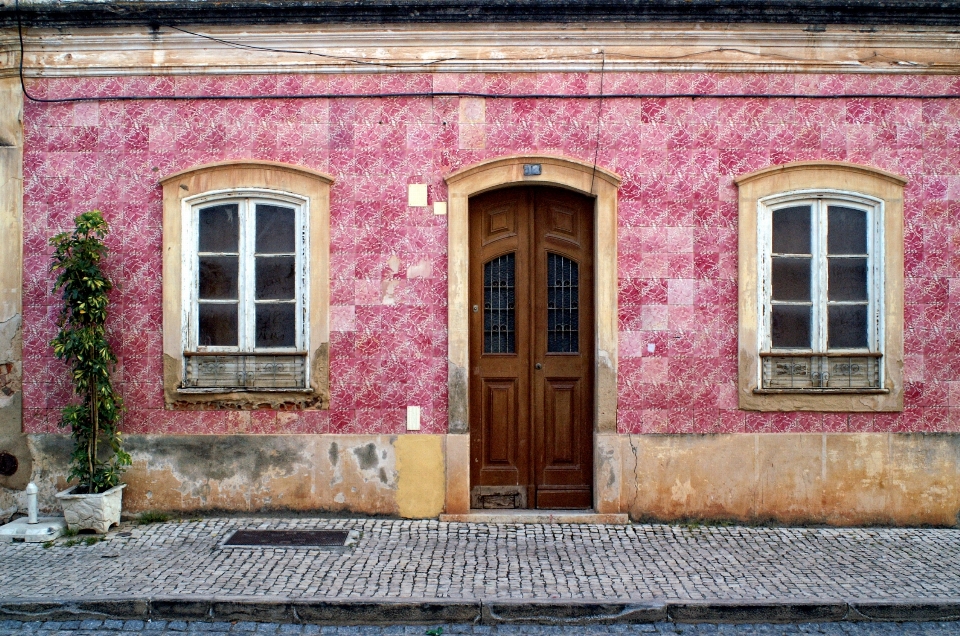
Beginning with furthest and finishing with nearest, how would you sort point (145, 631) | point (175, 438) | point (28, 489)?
point (175, 438) < point (28, 489) < point (145, 631)

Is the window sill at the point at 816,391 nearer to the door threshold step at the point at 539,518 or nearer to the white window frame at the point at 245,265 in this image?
the door threshold step at the point at 539,518

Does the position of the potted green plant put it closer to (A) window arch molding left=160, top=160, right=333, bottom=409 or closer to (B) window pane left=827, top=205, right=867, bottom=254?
(A) window arch molding left=160, top=160, right=333, bottom=409

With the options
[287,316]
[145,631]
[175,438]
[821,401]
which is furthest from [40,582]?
[821,401]

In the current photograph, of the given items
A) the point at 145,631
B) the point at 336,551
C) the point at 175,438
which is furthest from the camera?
the point at 175,438

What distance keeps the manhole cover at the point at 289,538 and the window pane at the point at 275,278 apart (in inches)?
83.2

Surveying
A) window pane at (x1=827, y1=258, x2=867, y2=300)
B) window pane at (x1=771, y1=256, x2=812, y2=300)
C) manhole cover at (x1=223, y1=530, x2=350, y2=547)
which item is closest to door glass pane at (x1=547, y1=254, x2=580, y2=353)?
window pane at (x1=771, y1=256, x2=812, y2=300)

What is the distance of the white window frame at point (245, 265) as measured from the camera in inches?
277

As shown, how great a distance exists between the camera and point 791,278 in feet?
23.3

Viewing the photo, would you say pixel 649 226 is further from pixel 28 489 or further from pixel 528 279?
pixel 28 489

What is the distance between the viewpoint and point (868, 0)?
6.79m

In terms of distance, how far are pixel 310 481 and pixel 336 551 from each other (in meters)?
1.05

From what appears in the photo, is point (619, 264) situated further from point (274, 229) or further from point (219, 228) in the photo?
point (219, 228)

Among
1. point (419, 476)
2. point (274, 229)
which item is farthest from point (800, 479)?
point (274, 229)

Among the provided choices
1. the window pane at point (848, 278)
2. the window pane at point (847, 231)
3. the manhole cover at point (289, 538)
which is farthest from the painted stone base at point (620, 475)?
the window pane at point (847, 231)
